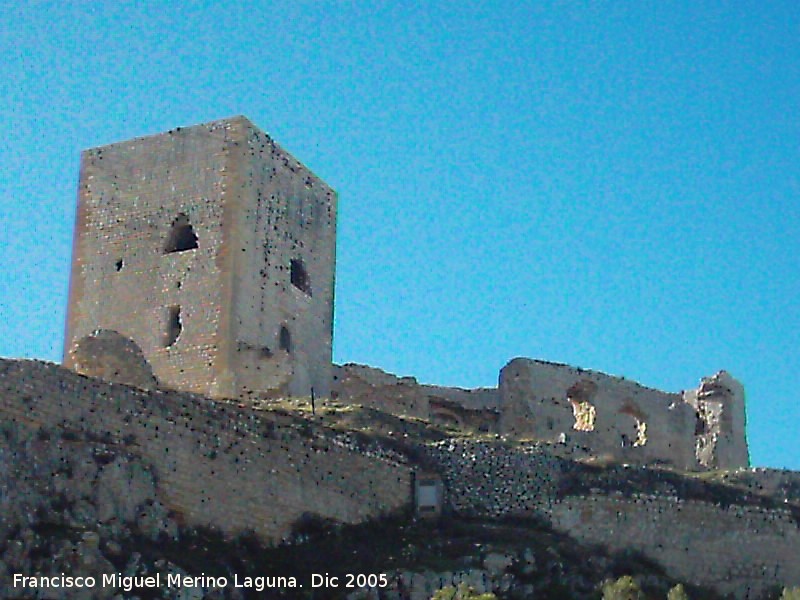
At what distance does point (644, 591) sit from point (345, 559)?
13.2ft

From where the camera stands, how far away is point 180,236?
102 ft

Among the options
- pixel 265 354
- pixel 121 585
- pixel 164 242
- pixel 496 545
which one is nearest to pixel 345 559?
pixel 496 545

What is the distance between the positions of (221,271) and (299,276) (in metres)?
2.04

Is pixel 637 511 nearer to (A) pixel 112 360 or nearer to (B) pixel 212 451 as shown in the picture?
(B) pixel 212 451

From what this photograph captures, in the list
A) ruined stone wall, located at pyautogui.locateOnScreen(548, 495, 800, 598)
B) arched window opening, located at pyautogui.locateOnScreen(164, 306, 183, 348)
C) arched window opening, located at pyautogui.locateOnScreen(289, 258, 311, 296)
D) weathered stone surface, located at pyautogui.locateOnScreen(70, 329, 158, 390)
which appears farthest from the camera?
arched window opening, located at pyautogui.locateOnScreen(289, 258, 311, 296)

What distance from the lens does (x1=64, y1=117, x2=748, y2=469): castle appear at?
30.0 m

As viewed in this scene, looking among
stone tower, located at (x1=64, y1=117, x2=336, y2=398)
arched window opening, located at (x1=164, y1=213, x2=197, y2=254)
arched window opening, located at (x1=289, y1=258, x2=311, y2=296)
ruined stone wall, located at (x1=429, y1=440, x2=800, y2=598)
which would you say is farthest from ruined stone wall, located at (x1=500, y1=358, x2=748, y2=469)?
arched window opening, located at (x1=164, y1=213, x2=197, y2=254)

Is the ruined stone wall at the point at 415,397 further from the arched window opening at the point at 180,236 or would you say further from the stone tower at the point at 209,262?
the arched window opening at the point at 180,236

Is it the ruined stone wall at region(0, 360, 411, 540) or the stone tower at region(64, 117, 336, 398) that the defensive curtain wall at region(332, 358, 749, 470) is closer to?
the stone tower at region(64, 117, 336, 398)

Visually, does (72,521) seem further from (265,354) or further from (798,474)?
(798,474)

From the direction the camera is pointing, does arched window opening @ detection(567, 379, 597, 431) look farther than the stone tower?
Yes

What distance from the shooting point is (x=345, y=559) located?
22.1 meters

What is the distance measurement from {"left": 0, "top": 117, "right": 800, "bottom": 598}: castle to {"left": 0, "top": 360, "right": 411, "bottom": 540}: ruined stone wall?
0.03 m

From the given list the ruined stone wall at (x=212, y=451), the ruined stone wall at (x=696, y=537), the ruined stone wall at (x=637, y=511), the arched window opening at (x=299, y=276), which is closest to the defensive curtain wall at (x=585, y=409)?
the arched window opening at (x=299, y=276)
